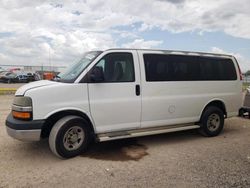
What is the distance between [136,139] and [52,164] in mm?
2307

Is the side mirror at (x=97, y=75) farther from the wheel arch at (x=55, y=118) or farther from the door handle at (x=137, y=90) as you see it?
the door handle at (x=137, y=90)

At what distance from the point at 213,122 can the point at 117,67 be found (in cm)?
312

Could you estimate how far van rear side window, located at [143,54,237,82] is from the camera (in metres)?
5.68

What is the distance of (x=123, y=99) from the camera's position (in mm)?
5293

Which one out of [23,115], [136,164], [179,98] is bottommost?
[136,164]

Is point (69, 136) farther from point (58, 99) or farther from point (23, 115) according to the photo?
point (23, 115)

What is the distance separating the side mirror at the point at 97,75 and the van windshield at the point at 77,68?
0.23 meters

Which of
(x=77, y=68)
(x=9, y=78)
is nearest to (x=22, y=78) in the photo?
(x=9, y=78)

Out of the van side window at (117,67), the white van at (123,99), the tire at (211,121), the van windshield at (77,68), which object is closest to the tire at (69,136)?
the white van at (123,99)

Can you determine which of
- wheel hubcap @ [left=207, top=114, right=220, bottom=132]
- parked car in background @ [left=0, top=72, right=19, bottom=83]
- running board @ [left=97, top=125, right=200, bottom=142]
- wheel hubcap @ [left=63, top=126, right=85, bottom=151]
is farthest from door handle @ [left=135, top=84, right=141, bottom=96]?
parked car in background @ [left=0, top=72, right=19, bottom=83]

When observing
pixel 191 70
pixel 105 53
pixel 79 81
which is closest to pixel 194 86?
pixel 191 70

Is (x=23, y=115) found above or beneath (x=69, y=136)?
above

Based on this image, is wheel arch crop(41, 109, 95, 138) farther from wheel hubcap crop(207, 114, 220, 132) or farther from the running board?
wheel hubcap crop(207, 114, 220, 132)

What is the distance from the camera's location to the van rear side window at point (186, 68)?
224 inches
